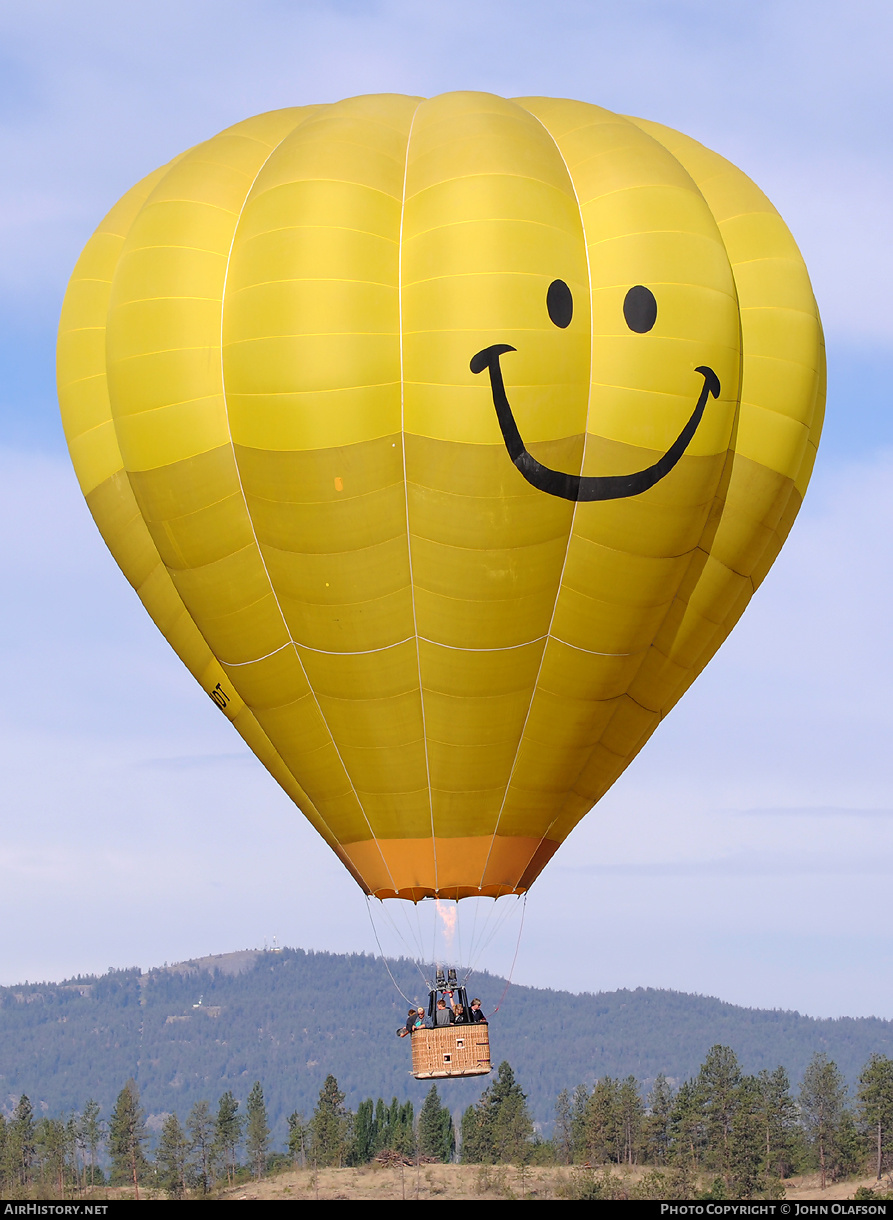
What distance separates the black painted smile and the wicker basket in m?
7.33

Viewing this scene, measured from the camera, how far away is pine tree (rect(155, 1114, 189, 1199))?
86.7m

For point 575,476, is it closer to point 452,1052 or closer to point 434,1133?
point 452,1052

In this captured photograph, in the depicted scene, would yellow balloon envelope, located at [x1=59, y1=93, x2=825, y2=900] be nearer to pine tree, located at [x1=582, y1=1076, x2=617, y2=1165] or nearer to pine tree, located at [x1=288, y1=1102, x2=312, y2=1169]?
pine tree, located at [x1=582, y1=1076, x2=617, y2=1165]

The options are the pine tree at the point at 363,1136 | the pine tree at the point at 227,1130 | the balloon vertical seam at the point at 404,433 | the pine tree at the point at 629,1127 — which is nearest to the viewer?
the balloon vertical seam at the point at 404,433

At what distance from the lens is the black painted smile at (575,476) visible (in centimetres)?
1908

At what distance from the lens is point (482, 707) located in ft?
68.8

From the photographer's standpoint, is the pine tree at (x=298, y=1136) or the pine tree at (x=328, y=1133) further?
the pine tree at (x=298, y=1136)

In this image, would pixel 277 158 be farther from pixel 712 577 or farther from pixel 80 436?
pixel 712 577

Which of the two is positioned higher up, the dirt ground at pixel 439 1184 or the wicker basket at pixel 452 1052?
the wicker basket at pixel 452 1052

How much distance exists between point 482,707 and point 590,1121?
2784 inches

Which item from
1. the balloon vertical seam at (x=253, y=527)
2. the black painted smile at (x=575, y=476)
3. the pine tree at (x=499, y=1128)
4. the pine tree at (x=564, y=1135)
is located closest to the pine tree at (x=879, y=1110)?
the pine tree at (x=564, y=1135)

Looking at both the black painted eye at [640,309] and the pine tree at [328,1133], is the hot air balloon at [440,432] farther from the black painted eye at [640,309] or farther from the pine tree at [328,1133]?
the pine tree at [328,1133]

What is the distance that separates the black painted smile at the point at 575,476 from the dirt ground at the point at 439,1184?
177 ft
